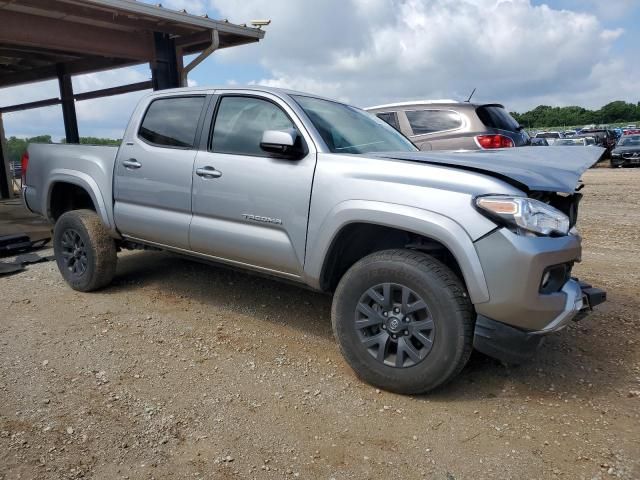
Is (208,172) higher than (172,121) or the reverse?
the reverse

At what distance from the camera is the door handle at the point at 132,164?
14.3 feet

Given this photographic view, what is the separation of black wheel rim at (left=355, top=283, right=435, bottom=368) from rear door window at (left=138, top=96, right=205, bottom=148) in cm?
201

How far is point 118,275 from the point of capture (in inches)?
217

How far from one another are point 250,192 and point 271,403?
4.66 ft

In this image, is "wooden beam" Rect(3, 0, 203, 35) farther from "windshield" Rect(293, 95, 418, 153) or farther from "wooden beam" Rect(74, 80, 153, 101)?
"windshield" Rect(293, 95, 418, 153)

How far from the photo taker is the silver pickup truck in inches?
108

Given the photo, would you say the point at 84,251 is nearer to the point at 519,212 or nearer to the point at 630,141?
the point at 519,212

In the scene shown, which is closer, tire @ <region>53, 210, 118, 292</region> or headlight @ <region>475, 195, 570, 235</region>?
headlight @ <region>475, 195, 570, 235</region>

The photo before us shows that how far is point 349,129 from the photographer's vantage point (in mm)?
3906

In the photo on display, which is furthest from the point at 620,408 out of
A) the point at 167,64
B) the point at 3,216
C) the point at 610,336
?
the point at 3,216

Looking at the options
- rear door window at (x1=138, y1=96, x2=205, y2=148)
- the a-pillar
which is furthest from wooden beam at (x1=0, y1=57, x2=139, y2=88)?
rear door window at (x1=138, y1=96, x2=205, y2=148)

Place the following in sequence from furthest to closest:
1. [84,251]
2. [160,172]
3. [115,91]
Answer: [115,91]
[84,251]
[160,172]

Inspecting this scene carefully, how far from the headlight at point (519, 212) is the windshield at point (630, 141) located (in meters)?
23.0

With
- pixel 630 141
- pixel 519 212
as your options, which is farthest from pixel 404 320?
pixel 630 141
